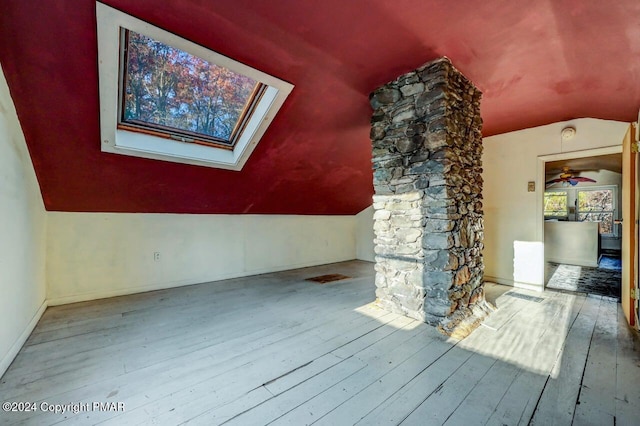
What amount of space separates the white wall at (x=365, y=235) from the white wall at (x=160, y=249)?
1.27 meters

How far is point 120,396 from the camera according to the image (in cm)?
153

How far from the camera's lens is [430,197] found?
2.44 metres

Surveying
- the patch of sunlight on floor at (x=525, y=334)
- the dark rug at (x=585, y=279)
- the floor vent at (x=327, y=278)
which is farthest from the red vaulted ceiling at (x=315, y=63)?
the dark rug at (x=585, y=279)

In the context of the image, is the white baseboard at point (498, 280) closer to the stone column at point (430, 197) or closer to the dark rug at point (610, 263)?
the stone column at point (430, 197)

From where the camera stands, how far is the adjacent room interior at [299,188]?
1569 mm

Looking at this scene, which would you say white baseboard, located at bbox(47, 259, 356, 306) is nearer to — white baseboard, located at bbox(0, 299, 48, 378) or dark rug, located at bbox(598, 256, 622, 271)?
white baseboard, located at bbox(0, 299, 48, 378)

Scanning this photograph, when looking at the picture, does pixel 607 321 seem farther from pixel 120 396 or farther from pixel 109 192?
pixel 109 192

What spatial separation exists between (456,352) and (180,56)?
303 cm

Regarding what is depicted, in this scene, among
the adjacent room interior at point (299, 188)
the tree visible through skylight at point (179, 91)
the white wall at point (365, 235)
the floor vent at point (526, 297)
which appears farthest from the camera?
the white wall at point (365, 235)

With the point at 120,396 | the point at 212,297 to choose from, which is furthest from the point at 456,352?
the point at 212,297

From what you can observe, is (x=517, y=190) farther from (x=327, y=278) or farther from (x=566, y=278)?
(x=327, y=278)

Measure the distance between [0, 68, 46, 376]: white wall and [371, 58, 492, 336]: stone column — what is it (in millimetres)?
2876

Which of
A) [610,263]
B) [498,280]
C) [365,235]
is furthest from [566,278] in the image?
[365,235]

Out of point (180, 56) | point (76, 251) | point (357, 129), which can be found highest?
point (180, 56)
